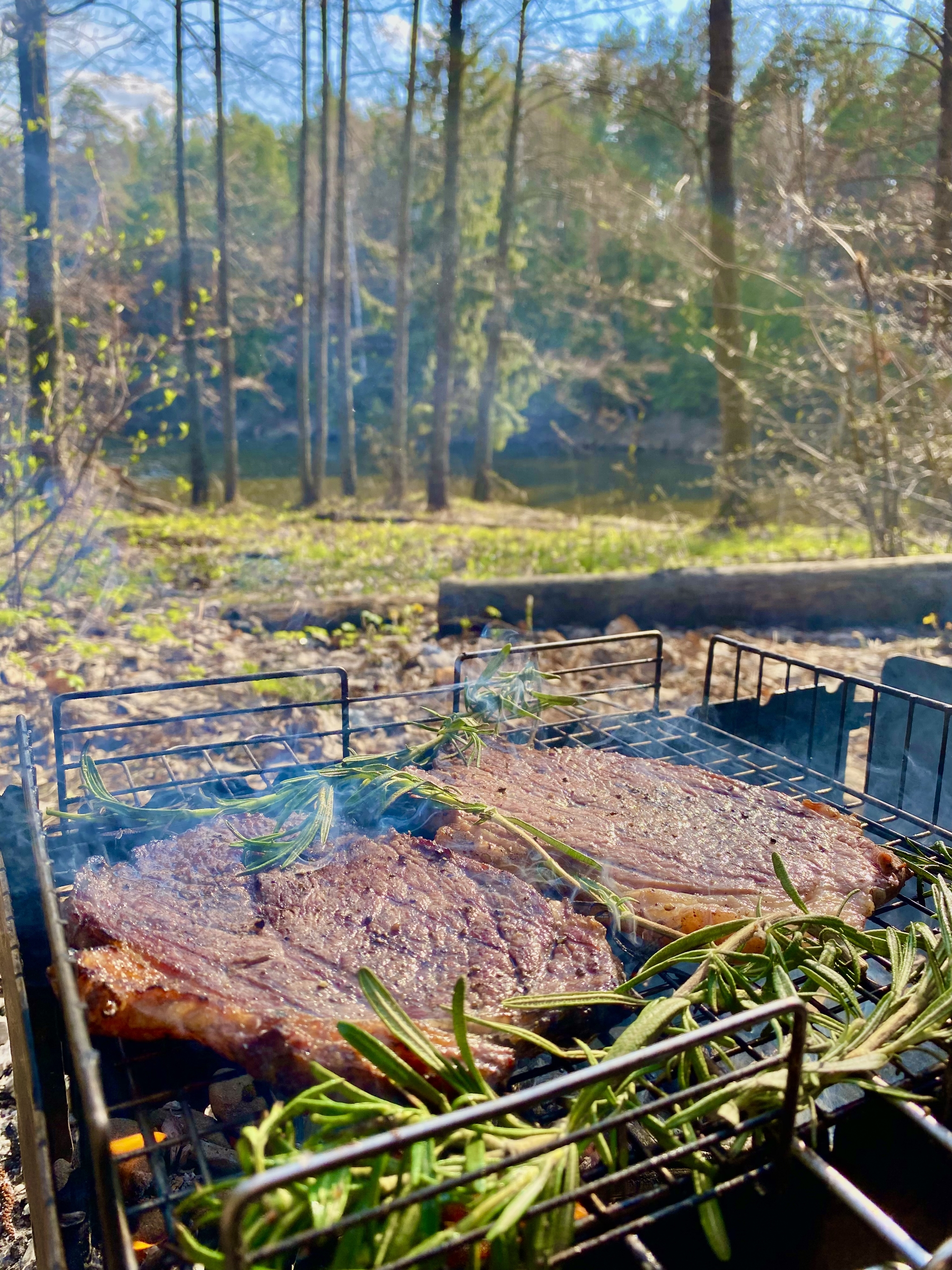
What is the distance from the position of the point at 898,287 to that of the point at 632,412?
1218 inches

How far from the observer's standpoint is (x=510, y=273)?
29750 millimetres

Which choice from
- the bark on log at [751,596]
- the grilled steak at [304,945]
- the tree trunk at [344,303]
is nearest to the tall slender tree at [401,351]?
the tree trunk at [344,303]

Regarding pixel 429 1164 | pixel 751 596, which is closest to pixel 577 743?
pixel 429 1164

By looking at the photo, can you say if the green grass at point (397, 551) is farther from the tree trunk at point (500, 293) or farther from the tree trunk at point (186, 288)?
the tree trunk at point (500, 293)

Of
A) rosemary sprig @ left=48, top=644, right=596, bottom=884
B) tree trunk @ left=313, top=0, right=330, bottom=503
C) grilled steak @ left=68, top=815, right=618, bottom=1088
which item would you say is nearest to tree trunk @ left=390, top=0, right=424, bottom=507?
tree trunk @ left=313, top=0, right=330, bottom=503

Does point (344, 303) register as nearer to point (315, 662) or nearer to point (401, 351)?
point (401, 351)

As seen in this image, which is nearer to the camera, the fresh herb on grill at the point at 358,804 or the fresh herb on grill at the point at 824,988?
the fresh herb on grill at the point at 824,988

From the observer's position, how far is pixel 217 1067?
214cm

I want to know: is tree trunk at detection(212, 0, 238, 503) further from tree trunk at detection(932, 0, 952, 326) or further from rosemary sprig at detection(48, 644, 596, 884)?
rosemary sprig at detection(48, 644, 596, 884)

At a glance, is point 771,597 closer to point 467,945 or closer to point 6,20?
point 467,945

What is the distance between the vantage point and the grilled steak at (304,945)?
1.90 metres

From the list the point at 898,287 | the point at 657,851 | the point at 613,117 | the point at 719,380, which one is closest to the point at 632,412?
the point at 613,117

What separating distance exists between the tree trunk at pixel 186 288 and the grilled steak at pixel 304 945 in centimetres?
1427

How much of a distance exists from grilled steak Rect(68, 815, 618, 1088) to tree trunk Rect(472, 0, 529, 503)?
22468 mm
